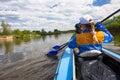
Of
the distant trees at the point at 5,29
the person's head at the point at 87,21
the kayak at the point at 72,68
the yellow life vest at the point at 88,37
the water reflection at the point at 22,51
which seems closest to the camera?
the kayak at the point at 72,68

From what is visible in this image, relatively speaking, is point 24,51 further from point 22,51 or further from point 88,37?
point 88,37

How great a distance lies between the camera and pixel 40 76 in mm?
6406

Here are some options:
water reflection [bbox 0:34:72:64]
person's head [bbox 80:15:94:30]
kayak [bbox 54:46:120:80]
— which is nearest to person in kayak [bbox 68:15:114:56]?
person's head [bbox 80:15:94:30]

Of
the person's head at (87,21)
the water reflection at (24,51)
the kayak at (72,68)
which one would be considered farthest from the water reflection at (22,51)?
the person's head at (87,21)

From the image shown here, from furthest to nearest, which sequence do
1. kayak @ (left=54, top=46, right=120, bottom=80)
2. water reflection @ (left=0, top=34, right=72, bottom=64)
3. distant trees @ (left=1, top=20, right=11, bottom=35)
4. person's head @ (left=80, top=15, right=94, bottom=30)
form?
distant trees @ (left=1, top=20, right=11, bottom=35), water reflection @ (left=0, top=34, right=72, bottom=64), person's head @ (left=80, top=15, right=94, bottom=30), kayak @ (left=54, top=46, right=120, bottom=80)

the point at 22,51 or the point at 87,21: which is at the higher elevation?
the point at 87,21

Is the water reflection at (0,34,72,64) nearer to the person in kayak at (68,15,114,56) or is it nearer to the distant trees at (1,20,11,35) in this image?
the person in kayak at (68,15,114,56)

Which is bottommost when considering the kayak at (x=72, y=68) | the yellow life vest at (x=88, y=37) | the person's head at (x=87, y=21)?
the kayak at (x=72, y=68)

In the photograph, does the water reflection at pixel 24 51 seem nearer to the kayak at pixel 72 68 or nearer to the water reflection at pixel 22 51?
the water reflection at pixel 22 51

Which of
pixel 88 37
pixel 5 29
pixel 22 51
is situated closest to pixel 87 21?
pixel 88 37

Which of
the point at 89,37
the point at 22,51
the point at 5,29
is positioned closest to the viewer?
the point at 89,37

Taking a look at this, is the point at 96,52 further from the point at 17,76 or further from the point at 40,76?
the point at 17,76

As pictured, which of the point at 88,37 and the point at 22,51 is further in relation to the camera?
the point at 22,51

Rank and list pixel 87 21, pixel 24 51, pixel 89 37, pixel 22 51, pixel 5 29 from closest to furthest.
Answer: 1. pixel 87 21
2. pixel 89 37
3. pixel 24 51
4. pixel 22 51
5. pixel 5 29
